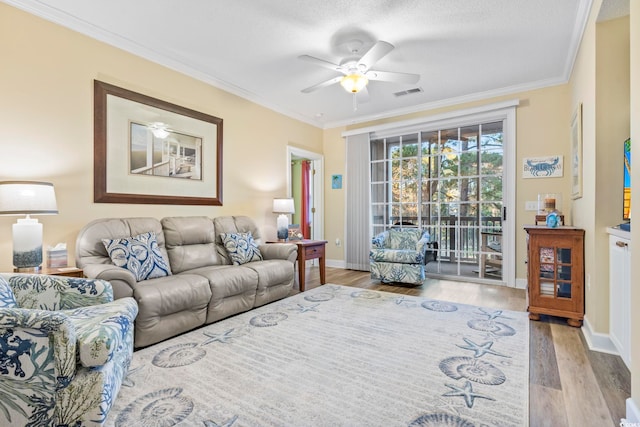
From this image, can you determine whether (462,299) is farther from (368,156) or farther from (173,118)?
(173,118)

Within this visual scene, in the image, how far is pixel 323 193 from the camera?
5.93 meters

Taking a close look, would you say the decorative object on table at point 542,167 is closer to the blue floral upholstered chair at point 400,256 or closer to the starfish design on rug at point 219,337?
the blue floral upholstered chair at point 400,256

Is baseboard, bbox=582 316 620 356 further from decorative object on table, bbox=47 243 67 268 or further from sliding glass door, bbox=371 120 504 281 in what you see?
decorative object on table, bbox=47 243 67 268

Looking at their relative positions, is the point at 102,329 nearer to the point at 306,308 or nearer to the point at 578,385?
the point at 306,308

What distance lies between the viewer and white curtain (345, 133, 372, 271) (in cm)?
538

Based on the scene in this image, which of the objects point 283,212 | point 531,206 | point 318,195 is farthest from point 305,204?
point 531,206

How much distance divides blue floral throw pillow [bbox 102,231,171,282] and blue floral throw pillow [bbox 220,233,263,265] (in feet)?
2.28

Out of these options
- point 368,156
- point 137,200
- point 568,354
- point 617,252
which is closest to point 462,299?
point 568,354

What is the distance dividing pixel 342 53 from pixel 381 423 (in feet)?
10.5

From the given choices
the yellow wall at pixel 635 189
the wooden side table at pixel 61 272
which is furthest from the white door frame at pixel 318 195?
the yellow wall at pixel 635 189

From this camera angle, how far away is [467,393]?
1.72 meters

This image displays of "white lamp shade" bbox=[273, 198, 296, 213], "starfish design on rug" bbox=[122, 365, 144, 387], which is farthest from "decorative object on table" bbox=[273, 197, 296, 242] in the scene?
"starfish design on rug" bbox=[122, 365, 144, 387]

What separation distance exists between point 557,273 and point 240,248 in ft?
10.3

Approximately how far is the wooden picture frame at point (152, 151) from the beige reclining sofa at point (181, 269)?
1.10 ft
